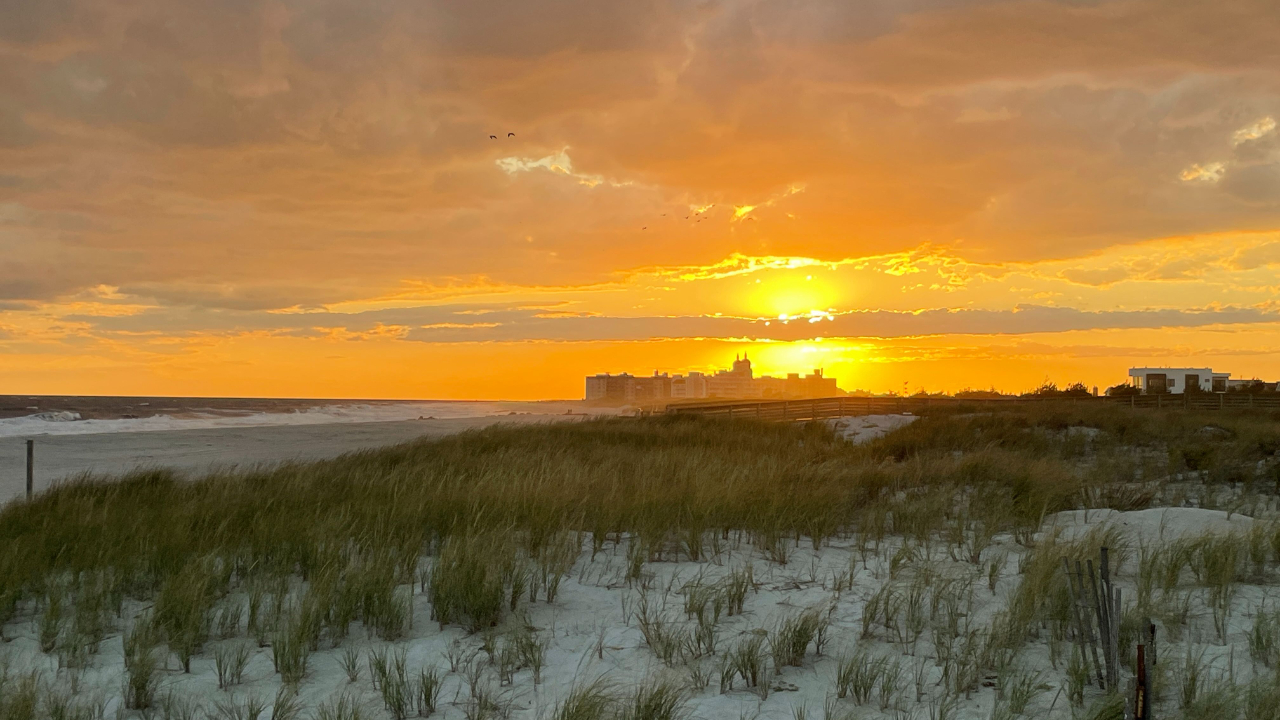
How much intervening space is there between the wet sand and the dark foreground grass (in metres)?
8.00

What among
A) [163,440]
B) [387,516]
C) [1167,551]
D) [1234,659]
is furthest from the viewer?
[163,440]

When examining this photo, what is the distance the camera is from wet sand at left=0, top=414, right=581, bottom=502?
2295 centimetres

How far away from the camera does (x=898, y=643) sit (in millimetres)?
5984

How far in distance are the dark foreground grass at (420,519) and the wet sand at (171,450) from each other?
8.00 meters

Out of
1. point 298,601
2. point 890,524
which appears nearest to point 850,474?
point 890,524

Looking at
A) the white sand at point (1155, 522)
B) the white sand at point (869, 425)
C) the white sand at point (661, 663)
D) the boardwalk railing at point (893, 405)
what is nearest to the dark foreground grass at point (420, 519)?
the white sand at point (661, 663)

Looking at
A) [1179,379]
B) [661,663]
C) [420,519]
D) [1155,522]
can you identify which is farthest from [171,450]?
[1179,379]

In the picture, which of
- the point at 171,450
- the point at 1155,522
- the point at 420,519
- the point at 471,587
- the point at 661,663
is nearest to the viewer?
the point at 661,663

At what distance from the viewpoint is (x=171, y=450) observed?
32500mm

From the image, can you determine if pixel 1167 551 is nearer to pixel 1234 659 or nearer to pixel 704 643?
pixel 1234 659

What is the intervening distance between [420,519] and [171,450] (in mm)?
28609

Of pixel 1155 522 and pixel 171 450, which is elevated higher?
pixel 1155 522

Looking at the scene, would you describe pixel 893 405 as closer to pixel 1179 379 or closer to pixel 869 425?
pixel 869 425

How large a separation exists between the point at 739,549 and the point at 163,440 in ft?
124
